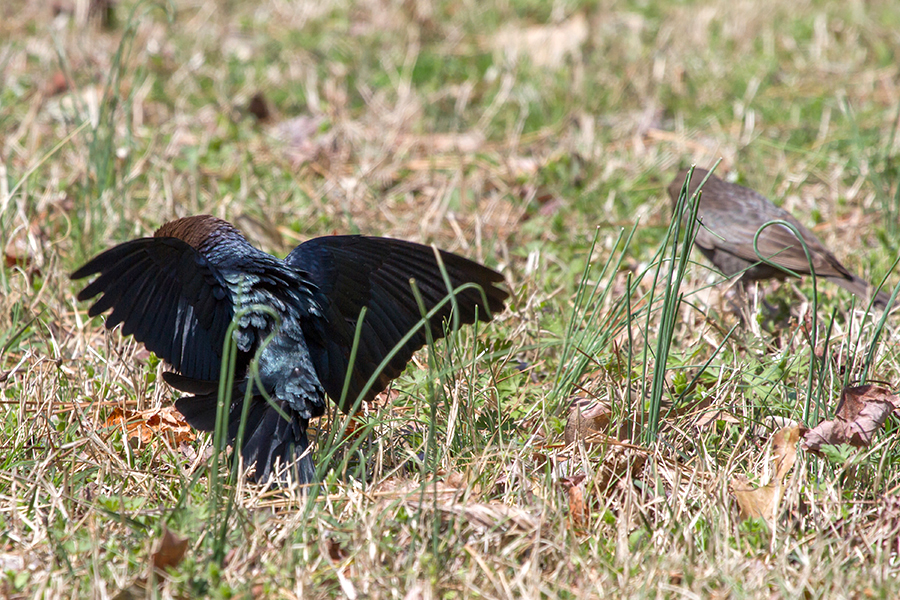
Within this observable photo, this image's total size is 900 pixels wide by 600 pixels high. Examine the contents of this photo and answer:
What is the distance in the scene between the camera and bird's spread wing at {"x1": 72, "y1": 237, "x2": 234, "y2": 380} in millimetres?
2912

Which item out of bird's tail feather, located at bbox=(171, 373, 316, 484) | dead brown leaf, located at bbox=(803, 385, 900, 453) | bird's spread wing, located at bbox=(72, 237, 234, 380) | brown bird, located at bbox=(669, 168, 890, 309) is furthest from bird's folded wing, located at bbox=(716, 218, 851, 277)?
bird's spread wing, located at bbox=(72, 237, 234, 380)

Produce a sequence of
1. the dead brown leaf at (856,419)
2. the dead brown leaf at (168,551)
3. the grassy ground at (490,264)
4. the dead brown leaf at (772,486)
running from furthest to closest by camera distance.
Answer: the dead brown leaf at (856,419) < the dead brown leaf at (772,486) < the grassy ground at (490,264) < the dead brown leaf at (168,551)

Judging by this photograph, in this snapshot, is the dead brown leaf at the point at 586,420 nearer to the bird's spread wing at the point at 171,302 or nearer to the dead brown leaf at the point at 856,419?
the dead brown leaf at the point at 856,419

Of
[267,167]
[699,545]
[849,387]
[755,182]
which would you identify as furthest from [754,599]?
[267,167]

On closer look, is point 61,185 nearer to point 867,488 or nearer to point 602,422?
point 602,422

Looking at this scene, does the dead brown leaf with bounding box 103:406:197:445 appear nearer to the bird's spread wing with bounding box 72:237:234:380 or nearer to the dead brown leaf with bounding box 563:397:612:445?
the bird's spread wing with bounding box 72:237:234:380

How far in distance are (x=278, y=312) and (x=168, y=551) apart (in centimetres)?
90

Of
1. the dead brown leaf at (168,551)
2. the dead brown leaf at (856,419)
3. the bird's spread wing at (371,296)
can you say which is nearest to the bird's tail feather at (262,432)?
Result: the bird's spread wing at (371,296)

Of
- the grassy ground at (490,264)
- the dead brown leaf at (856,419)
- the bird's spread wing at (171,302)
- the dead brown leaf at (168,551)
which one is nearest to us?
the dead brown leaf at (168,551)

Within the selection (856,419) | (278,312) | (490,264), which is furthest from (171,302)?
(856,419)

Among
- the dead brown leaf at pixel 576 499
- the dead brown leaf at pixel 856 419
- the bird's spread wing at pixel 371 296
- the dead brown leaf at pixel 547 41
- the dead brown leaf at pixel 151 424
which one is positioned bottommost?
the dead brown leaf at pixel 576 499

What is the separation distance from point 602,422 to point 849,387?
0.77 m

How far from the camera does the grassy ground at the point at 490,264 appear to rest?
249 cm

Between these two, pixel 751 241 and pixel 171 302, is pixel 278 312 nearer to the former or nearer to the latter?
pixel 171 302
